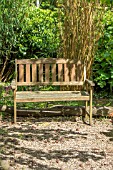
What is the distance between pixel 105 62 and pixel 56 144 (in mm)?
3069

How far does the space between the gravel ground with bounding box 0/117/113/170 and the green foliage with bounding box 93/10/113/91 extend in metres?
1.61

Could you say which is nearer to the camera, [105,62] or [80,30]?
[80,30]

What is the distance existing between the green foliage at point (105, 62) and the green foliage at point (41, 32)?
103 cm

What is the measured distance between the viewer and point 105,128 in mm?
5301

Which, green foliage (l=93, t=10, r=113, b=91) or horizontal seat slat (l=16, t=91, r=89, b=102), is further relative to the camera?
green foliage (l=93, t=10, r=113, b=91)

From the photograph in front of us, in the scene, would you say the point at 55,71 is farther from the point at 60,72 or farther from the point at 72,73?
the point at 72,73

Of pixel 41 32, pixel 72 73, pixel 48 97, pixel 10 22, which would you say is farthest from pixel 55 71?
pixel 10 22

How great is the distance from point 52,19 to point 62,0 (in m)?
A: 1.16

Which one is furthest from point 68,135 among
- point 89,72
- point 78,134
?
point 89,72

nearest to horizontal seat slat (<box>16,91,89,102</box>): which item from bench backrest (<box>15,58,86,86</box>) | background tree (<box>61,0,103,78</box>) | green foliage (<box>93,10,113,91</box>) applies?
bench backrest (<box>15,58,86,86</box>)

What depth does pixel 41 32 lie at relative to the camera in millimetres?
7891

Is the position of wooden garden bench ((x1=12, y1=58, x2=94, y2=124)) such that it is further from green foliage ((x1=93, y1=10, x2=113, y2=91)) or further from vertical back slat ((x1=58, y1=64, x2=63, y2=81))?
green foliage ((x1=93, y1=10, x2=113, y2=91))

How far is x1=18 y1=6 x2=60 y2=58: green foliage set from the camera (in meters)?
7.83

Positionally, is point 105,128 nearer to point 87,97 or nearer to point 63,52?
point 87,97
